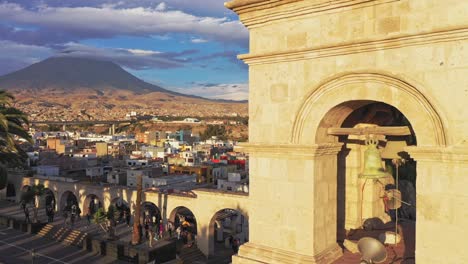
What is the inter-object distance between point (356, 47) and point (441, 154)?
1.72 meters

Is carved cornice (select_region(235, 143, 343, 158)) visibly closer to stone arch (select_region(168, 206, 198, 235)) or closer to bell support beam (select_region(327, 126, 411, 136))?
bell support beam (select_region(327, 126, 411, 136))

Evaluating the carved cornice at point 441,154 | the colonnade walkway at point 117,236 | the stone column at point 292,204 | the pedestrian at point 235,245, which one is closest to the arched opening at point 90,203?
the colonnade walkway at point 117,236

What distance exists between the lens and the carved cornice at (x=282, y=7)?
→ 5938 millimetres

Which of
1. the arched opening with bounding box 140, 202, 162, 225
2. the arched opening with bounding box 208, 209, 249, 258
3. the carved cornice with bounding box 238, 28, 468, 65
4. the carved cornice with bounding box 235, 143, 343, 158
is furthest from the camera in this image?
the arched opening with bounding box 140, 202, 162, 225

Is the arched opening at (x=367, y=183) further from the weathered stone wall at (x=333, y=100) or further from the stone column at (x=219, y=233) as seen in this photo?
the stone column at (x=219, y=233)

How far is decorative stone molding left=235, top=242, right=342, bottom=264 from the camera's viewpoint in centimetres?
638

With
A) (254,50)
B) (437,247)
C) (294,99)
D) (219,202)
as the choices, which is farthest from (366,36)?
(219,202)

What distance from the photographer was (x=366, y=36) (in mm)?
5723

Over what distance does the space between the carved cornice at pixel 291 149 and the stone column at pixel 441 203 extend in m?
1.37

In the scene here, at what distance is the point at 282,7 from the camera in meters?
6.50

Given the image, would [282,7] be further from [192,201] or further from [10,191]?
[10,191]

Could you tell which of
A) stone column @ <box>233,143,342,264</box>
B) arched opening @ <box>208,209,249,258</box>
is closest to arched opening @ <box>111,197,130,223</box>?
arched opening @ <box>208,209,249,258</box>

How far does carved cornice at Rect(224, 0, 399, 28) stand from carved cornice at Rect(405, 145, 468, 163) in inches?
77.1

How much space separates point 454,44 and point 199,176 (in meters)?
46.7
